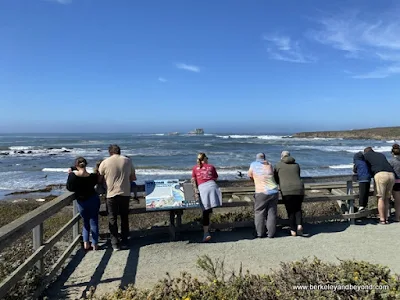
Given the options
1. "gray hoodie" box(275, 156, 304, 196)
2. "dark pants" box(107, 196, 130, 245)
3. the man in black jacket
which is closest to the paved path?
"dark pants" box(107, 196, 130, 245)

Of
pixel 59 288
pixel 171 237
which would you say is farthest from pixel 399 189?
pixel 59 288

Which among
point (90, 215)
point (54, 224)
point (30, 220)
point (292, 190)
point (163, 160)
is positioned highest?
point (30, 220)

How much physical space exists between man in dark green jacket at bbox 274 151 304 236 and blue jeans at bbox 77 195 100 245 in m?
3.33

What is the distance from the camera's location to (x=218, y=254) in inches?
200

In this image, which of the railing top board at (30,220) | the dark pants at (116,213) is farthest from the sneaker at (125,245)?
the railing top board at (30,220)

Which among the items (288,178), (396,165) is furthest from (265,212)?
(396,165)

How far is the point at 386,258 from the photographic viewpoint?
4828mm

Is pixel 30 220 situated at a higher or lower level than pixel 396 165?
lower

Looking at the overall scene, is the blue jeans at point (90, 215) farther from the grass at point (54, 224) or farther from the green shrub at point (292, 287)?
the green shrub at point (292, 287)

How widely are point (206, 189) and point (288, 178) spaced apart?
1596 millimetres

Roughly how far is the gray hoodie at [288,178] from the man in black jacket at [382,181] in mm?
1826

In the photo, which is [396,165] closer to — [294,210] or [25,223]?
[294,210]

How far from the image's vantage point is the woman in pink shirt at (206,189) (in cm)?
561

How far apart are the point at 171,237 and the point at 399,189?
4.87 metres
